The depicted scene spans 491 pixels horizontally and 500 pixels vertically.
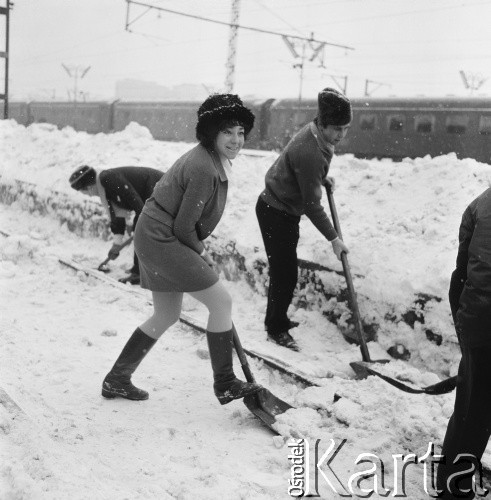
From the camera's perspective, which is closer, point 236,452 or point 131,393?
point 236,452

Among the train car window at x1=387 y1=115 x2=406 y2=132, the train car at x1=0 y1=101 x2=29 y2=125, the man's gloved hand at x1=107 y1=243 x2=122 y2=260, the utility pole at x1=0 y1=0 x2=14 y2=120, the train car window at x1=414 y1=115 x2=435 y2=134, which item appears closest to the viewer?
the man's gloved hand at x1=107 y1=243 x2=122 y2=260

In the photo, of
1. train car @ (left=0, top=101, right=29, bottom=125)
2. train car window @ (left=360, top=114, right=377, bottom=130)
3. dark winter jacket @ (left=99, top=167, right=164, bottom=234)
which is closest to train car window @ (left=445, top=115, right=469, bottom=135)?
train car window @ (left=360, top=114, right=377, bottom=130)

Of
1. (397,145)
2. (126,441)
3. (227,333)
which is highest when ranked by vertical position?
(397,145)

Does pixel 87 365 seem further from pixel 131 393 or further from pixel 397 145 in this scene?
pixel 397 145

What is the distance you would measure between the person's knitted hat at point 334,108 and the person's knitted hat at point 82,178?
2515mm

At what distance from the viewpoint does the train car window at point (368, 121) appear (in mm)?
16875

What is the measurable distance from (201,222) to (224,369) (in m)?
0.82

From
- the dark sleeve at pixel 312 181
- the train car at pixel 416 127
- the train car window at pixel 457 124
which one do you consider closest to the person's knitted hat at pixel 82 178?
the dark sleeve at pixel 312 181

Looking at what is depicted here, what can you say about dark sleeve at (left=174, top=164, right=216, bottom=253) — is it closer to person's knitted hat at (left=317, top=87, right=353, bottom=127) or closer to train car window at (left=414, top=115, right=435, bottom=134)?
person's knitted hat at (left=317, top=87, right=353, bottom=127)

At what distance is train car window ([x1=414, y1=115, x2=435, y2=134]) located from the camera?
1552 centimetres

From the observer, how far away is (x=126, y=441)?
3.17m

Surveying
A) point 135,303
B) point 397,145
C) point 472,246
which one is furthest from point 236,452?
point 397,145

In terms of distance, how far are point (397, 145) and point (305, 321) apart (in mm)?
12027

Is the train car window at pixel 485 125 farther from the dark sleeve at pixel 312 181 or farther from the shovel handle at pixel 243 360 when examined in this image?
the shovel handle at pixel 243 360
